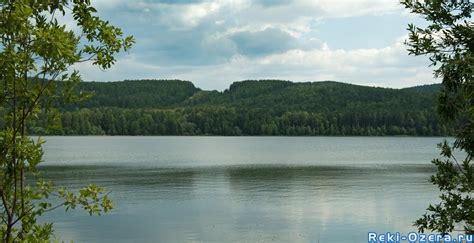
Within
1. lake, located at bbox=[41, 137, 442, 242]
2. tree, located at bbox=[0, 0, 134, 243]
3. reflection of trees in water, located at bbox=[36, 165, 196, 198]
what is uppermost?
tree, located at bbox=[0, 0, 134, 243]

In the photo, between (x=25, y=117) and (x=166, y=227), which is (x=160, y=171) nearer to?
(x=166, y=227)

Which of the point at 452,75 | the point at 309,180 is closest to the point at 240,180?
the point at 309,180

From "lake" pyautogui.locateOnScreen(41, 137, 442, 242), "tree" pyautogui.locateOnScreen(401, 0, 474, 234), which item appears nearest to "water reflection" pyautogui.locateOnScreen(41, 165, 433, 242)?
"lake" pyautogui.locateOnScreen(41, 137, 442, 242)

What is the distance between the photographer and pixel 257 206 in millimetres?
39812

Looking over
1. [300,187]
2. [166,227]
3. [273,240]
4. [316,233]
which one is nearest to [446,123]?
[273,240]

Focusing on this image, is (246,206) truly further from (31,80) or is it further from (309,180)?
(31,80)

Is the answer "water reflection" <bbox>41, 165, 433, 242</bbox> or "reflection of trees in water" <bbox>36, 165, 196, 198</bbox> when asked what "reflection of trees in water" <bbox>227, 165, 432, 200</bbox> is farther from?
"reflection of trees in water" <bbox>36, 165, 196, 198</bbox>

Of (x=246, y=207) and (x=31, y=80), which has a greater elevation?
(x=31, y=80)

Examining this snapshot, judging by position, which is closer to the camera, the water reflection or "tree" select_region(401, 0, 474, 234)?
"tree" select_region(401, 0, 474, 234)

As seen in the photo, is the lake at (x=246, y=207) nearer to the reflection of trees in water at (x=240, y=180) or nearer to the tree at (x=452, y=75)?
the reflection of trees in water at (x=240, y=180)

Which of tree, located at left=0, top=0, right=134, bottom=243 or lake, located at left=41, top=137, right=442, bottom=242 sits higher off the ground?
tree, located at left=0, top=0, right=134, bottom=243

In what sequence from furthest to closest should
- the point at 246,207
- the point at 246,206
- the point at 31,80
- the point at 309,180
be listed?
the point at 309,180
the point at 246,206
the point at 246,207
the point at 31,80

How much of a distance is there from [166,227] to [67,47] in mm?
27214

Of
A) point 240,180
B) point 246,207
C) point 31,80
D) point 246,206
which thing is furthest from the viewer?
point 240,180
